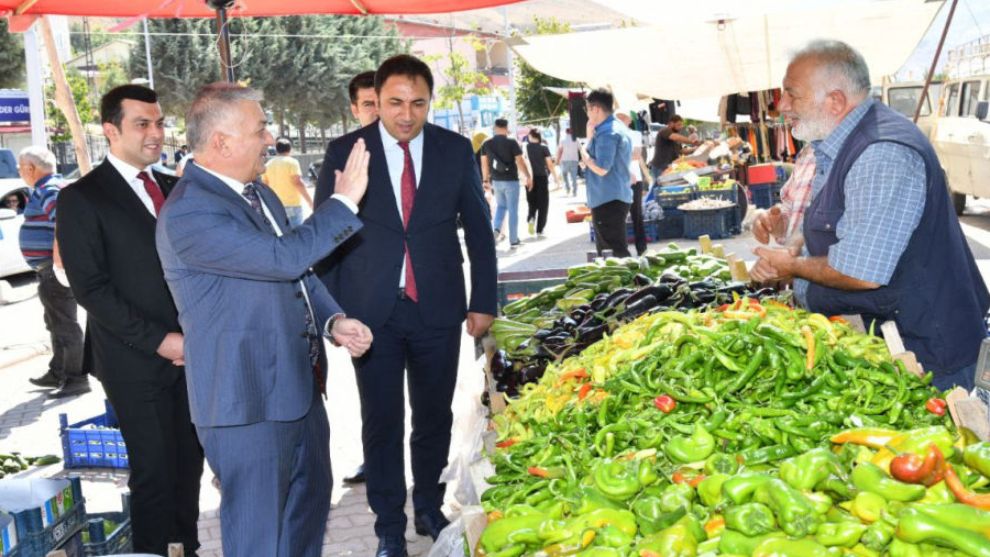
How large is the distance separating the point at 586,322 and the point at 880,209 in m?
1.99

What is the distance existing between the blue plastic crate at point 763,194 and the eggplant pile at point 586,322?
40.8ft

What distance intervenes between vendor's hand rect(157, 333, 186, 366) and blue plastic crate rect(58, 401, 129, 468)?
9.13ft

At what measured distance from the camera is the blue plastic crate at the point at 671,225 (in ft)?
55.2

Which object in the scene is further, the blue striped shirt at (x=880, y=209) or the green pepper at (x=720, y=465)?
the blue striped shirt at (x=880, y=209)

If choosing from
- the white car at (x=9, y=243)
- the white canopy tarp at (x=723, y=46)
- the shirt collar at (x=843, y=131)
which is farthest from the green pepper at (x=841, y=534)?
the white car at (x=9, y=243)

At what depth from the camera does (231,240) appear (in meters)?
3.51

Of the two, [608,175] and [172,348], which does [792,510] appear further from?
[608,175]

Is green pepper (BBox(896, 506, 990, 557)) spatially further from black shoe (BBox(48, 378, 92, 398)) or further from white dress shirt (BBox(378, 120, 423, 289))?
black shoe (BBox(48, 378, 92, 398))

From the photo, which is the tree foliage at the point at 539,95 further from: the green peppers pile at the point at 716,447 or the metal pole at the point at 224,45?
the green peppers pile at the point at 716,447

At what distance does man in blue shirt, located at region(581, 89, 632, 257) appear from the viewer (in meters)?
10.6

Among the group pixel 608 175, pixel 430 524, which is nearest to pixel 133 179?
pixel 430 524

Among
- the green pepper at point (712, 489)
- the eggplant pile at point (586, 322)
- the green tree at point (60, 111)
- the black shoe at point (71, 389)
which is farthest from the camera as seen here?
the green tree at point (60, 111)

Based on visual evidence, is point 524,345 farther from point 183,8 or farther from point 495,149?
point 495,149

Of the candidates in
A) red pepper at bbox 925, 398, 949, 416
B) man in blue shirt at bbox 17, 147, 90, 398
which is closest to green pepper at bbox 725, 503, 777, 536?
red pepper at bbox 925, 398, 949, 416
